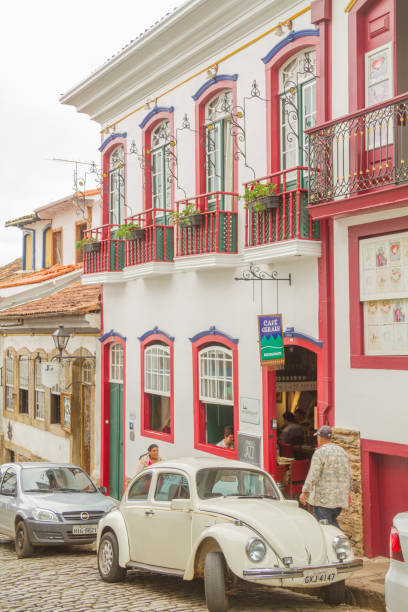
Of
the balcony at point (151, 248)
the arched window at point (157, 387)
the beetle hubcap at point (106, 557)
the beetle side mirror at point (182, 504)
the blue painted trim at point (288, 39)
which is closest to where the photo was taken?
the beetle side mirror at point (182, 504)

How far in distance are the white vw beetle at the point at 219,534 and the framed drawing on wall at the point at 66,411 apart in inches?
400

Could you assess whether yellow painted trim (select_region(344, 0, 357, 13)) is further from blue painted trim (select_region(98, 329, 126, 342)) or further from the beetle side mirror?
blue painted trim (select_region(98, 329, 126, 342))

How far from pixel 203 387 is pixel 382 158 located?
19.6 feet

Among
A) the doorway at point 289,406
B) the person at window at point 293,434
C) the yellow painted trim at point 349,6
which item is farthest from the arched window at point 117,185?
the yellow painted trim at point 349,6

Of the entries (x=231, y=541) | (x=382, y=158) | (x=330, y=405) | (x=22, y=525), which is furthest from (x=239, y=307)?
(x=231, y=541)

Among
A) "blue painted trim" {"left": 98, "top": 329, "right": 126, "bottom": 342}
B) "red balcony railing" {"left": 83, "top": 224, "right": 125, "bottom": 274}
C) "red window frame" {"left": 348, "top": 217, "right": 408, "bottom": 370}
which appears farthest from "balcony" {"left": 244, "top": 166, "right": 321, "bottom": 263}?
"blue painted trim" {"left": 98, "top": 329, "right": 126, "bottom": 342}

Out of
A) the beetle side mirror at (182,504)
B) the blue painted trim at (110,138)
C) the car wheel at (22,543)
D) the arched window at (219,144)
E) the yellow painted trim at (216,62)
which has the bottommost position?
the car wheel at (22,543)

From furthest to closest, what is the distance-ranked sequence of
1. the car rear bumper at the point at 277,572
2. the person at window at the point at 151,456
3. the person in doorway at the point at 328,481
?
the person at window at the point at 151,456 < the person in doorway at the point at 328,481 < the car rear bumper at the point at 277,572

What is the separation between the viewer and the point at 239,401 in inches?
550

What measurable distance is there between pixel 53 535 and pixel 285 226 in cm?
601

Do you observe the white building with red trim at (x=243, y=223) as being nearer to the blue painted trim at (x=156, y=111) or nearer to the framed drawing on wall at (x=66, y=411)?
the blue painted trim at (x=156, y=111)

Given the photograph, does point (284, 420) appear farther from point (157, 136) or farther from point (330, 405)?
point (157, 136)

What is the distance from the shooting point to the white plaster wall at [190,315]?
1264 cm

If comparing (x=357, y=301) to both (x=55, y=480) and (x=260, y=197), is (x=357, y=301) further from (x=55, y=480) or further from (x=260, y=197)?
(x=55, y=480)
